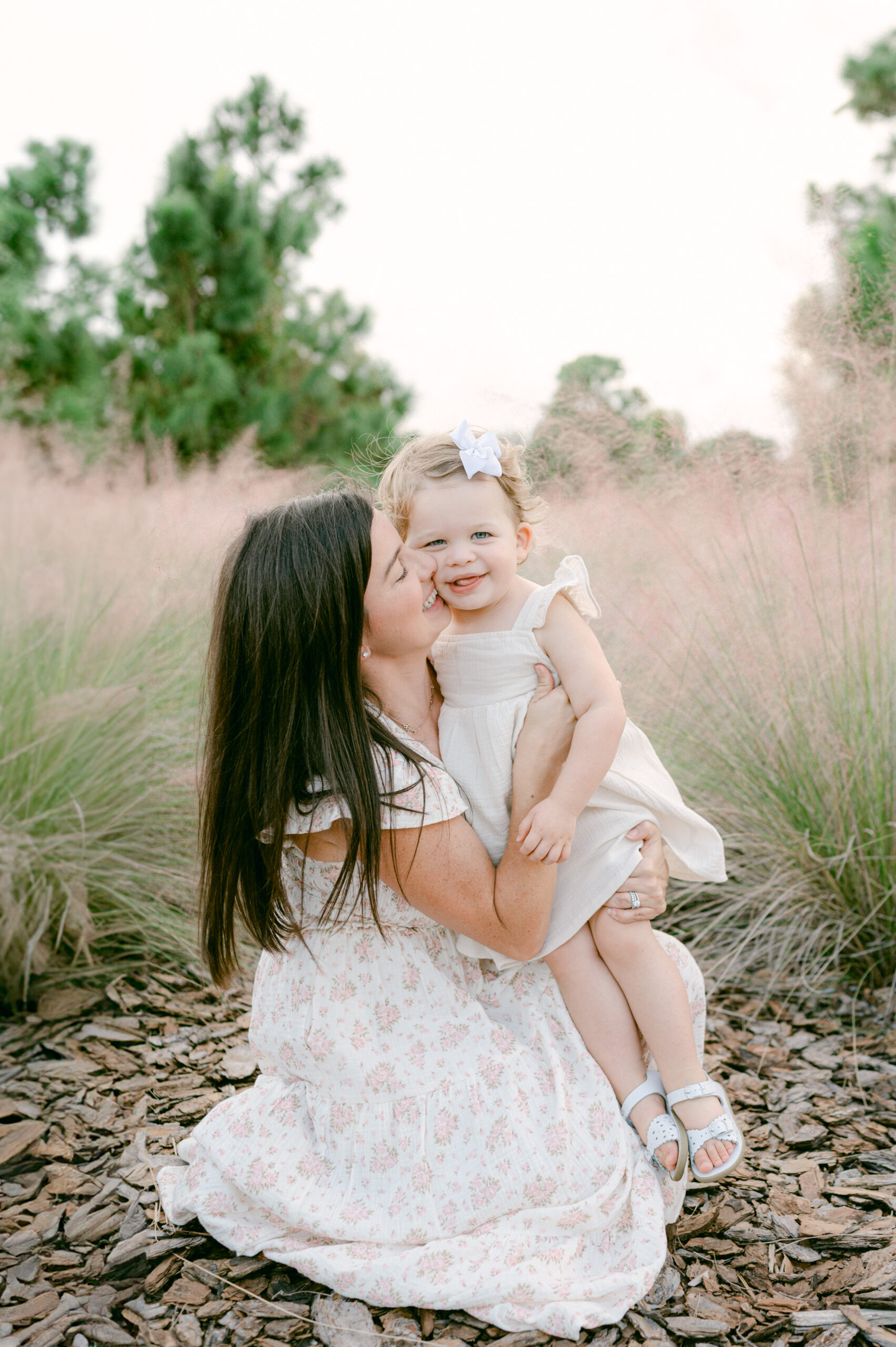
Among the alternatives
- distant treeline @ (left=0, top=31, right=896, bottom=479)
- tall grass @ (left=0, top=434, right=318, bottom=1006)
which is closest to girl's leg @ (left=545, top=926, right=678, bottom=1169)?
tall grass @ (left=0, top=434, right=318, bottom=1006)

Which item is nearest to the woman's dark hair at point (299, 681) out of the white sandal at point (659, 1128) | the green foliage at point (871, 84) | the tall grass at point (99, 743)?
the white sandal at point (659, 1128)

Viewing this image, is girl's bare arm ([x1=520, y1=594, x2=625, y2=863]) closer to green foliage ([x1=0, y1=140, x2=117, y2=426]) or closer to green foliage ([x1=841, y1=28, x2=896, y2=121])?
green foliage ([x1=0, y1=140, x2=117, y2=426])

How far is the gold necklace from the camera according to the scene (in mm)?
1764

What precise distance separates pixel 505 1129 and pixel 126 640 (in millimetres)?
2121

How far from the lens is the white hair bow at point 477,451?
5.99 ft

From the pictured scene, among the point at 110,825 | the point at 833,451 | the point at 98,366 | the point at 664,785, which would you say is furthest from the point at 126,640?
the point at 98,366

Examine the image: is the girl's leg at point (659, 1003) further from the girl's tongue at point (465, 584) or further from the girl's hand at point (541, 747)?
the girl's tongue at point (465, 584)

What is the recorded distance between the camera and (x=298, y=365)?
11.2m

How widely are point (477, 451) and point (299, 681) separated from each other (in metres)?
0.54

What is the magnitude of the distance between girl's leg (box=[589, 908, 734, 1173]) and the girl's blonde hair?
2.53ft

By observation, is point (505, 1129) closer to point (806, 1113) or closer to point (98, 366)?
point (806, 1113)

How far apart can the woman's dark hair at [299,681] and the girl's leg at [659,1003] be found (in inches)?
17.2

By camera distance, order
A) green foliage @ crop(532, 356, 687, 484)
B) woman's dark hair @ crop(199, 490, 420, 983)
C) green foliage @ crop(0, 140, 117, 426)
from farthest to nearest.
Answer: green foliage @ crop(0, 140, 117, 426) < green foliage @ crop(532, 356, 687, 484) < woman's dark hair @ crop(199, 490, 420, 983)

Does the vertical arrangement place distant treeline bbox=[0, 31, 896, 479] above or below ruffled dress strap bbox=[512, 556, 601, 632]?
above
